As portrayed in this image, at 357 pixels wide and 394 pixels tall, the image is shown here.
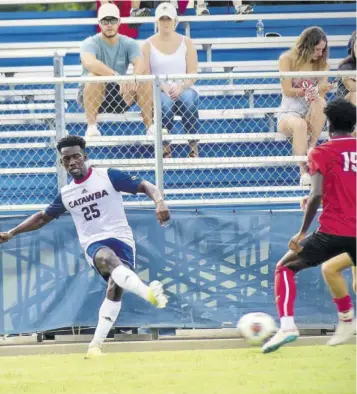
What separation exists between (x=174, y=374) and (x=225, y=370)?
17.0 inches

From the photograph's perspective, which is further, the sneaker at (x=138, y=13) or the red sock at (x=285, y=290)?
the sneaker at (x=138, y=13)

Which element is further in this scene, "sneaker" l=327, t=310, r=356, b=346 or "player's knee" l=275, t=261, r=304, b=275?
"sneaker" l=327, t=310, r=356, b=346

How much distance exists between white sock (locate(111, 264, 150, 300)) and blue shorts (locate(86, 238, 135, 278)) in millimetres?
459

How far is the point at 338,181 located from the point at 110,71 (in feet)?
13.4

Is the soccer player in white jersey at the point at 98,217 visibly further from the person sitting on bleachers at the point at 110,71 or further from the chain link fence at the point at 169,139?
the person sitting on bleachers at the point at 110,71

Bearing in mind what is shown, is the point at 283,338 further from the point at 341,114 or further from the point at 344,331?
the point at 341,114

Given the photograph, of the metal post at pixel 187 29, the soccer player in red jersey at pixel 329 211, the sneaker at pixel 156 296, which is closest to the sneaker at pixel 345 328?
the soccer player in red jersey at pixel 329 211

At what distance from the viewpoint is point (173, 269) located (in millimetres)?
12523

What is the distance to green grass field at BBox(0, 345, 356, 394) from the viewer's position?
8.70 metres

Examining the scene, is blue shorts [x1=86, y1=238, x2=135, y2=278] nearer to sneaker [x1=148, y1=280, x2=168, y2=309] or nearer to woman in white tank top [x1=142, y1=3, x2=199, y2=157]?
sneaker [x1=148, y1=280, x2=168, y2=309]

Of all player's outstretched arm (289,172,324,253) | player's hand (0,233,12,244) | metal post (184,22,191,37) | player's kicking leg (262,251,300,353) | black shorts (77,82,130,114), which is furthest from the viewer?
metal post (184,22,191,37)

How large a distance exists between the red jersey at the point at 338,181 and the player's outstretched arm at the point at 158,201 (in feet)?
4.36

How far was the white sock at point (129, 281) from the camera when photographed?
415 inches

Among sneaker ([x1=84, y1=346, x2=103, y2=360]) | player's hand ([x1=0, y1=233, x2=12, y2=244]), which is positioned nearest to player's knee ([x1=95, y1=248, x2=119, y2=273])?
sneaker ([x1=84, y1=346, x2=103, y2=360])
